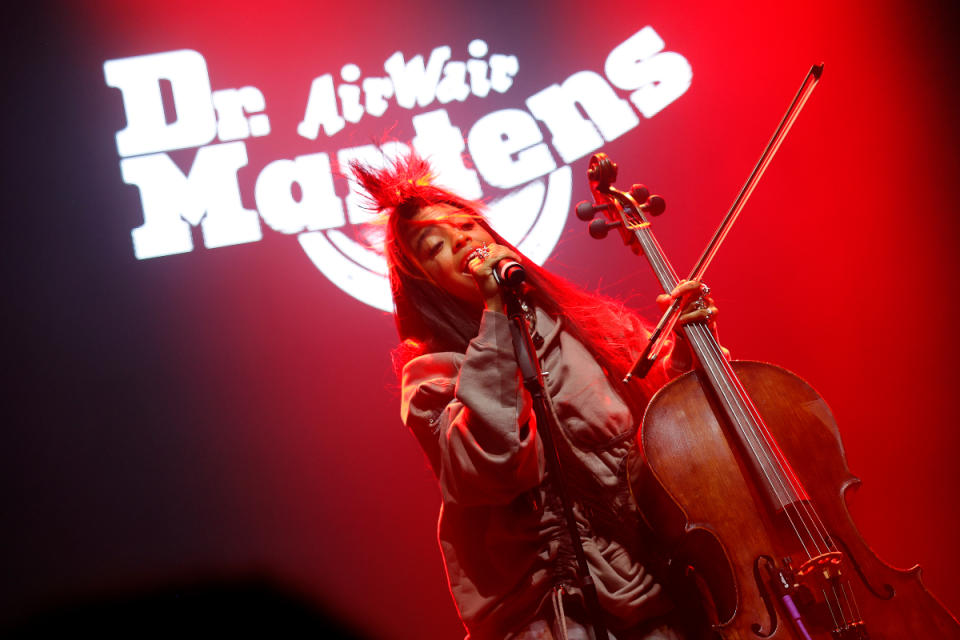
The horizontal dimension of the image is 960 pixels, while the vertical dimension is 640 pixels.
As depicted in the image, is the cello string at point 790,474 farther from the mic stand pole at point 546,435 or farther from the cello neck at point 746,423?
the mic stand pole at point 546,435

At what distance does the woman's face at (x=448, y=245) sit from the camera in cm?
143

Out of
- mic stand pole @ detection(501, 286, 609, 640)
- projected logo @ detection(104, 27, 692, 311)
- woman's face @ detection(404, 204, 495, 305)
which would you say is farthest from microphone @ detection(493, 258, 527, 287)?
projected logo @ detection(104, 27, 692, 311)

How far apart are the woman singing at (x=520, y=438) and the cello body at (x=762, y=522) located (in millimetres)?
108

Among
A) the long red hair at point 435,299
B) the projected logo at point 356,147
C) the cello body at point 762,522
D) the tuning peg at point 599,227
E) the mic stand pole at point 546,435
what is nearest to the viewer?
the cello body at point 762,522

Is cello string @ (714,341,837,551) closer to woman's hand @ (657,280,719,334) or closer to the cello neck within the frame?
the cello neck

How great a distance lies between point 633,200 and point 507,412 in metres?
0.55

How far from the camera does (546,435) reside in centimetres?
113

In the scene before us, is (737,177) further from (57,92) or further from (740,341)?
(57,92)

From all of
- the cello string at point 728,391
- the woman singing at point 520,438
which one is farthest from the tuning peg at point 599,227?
the woman singing at point 520,438

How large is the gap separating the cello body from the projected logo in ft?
4.03

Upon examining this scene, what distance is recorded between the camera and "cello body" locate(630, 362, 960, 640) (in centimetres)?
93

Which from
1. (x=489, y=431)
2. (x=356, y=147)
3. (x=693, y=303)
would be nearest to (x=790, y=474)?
(x=693, y=303)

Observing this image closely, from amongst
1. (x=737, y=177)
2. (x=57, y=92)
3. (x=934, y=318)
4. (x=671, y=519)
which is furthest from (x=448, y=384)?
(x=57, y=92)

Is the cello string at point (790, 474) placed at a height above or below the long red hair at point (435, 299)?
below
